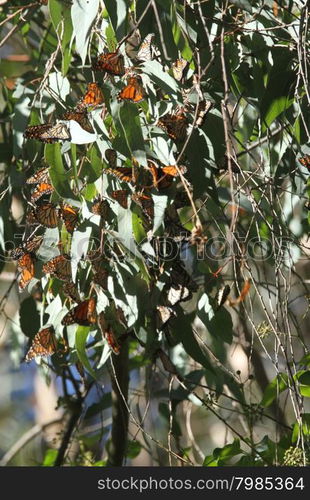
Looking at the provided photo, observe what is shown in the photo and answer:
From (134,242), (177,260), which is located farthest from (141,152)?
(177,260)

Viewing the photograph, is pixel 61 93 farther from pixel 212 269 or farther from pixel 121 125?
pixel 212 269

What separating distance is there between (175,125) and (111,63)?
6.5 inches

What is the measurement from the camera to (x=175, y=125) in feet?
5.09

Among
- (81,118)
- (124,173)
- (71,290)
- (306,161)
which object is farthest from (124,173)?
(306,161)

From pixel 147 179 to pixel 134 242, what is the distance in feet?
0.45

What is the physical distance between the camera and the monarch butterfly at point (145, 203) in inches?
60.9

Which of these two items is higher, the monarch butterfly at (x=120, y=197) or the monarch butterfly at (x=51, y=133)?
the monarch butterfly at (x=51, y=133)

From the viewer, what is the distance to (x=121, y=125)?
1475mm

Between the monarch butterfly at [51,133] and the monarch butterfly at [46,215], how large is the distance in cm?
12

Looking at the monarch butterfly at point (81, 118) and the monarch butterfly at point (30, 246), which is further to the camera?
the monarch butterfly at point (30, 246)

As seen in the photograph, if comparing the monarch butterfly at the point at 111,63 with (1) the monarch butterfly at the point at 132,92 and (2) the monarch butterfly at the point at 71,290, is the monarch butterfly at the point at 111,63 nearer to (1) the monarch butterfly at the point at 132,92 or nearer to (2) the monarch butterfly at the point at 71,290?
(1) the monarch butterfly at the point at 132,92

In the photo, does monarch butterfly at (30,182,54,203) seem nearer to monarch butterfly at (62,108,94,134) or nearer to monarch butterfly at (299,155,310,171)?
monarch butterfly at (62,108,94,134)

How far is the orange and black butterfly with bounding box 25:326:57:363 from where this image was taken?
5.41 feet

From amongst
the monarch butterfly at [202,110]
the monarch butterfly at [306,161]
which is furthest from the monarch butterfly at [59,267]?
the monarch butterfly at [306,161]
